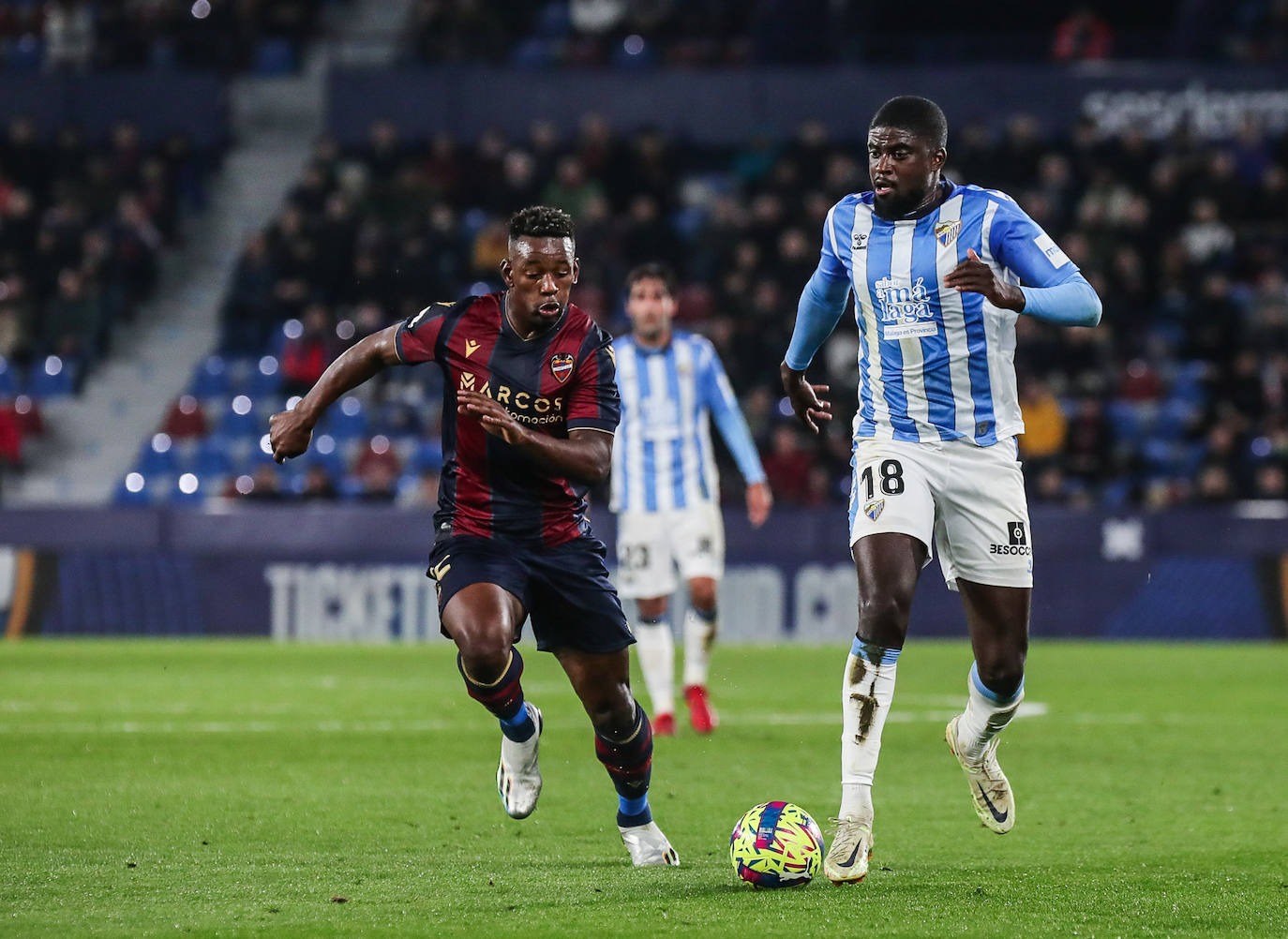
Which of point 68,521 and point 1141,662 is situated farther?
point 68,521

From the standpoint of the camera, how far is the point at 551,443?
19.5ft

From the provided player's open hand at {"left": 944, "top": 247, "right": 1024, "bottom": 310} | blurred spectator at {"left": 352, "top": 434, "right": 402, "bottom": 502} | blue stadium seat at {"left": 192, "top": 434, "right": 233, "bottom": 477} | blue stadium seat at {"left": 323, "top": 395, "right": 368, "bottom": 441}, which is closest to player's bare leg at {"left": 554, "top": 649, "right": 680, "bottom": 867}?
player's open hand at {"left": 944, "top": 247, "right": 1024, "bottom": 310}

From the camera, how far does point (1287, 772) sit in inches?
344

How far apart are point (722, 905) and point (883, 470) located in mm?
1669

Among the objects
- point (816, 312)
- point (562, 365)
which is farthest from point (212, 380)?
point (562, 365)

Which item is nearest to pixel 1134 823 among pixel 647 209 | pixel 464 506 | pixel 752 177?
pixel 464 506

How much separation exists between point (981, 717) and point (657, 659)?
13.1 feet

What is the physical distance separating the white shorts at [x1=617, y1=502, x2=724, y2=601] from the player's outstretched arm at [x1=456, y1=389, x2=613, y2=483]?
4.58 metres

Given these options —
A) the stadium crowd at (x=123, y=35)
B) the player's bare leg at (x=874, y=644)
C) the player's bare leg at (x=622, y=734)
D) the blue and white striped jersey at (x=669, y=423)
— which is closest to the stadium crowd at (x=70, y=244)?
the stadium crowd at (x=123, y=35)

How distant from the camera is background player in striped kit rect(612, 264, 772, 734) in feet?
35.2

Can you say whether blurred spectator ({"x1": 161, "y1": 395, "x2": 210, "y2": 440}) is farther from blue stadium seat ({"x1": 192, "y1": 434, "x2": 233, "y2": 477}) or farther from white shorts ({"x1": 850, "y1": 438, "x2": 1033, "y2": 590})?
white shorts ({"x1": 850, "y1": 438, "x2": 1033, "y2": 590})

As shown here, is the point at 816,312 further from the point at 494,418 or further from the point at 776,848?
the point at 776,848

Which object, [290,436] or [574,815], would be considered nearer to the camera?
[290,436]

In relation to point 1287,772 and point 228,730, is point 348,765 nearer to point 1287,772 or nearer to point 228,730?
point 228,730
